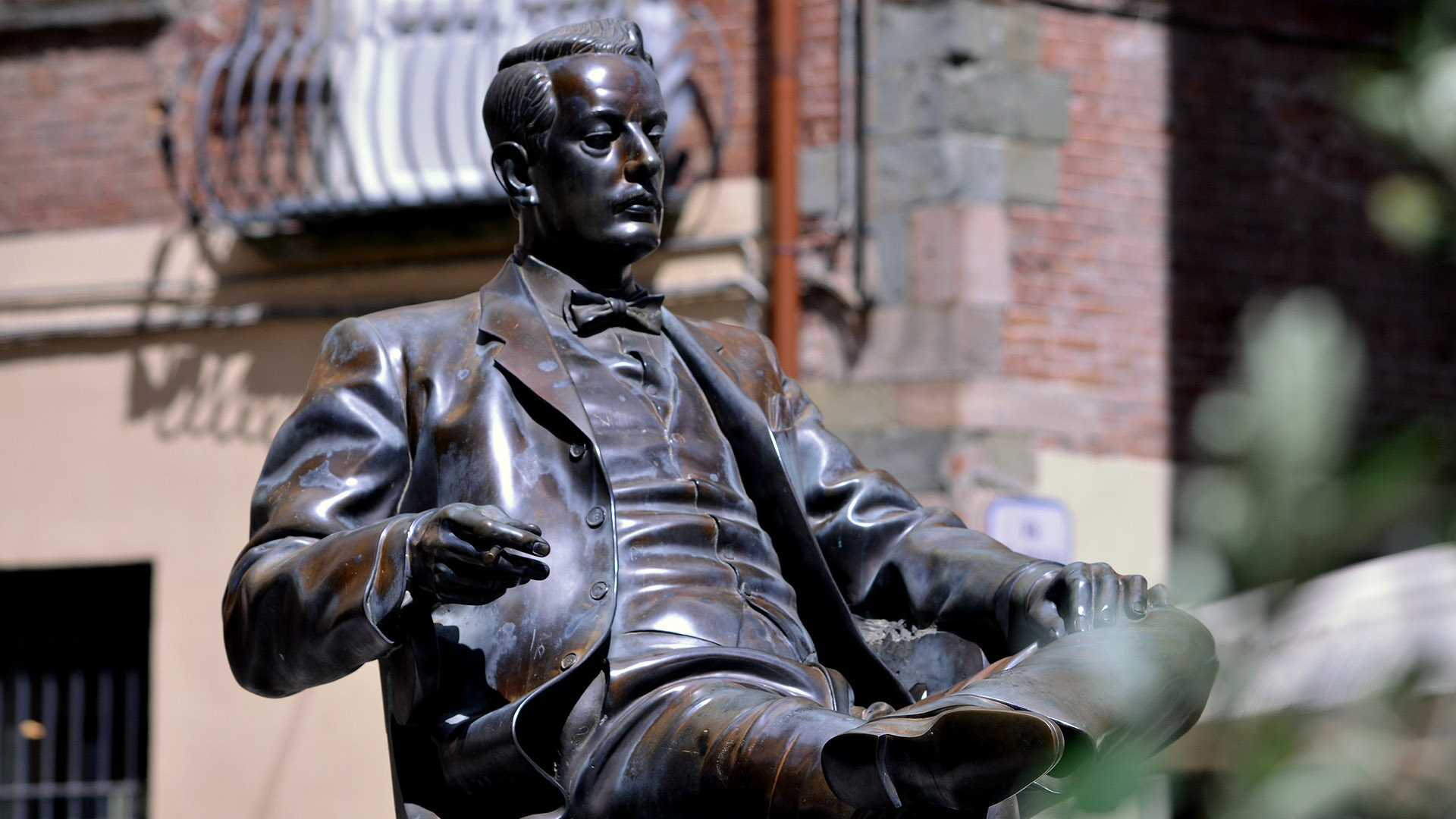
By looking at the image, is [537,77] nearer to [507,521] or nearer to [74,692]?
[507,521]

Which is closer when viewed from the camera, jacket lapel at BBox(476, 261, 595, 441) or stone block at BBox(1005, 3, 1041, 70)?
jacket lapel at BBox(476, 261, 595, 441)

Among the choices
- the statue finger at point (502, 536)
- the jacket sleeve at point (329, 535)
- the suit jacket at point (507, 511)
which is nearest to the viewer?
the statue finger at point (502, 536)

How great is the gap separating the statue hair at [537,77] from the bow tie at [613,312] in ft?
0.76

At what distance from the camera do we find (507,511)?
270 centimetres

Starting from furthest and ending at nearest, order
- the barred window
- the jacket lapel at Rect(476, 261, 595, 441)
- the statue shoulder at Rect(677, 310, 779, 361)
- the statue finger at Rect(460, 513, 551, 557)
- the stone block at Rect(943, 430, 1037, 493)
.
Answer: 1. the barred window
2. the stone block at Rect(943, 430, 1037, 493)
3. the statue shoulder at Rect(677, 310, 779, 361)
4. the jacket lapel at Rect(476, 261, 595, 441)
5. the statue finger at Rect(460, 513, 551, 557)

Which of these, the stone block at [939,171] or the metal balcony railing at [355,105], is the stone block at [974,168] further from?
the metal balcony railing at [355,105]

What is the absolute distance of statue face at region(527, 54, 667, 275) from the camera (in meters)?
2.89

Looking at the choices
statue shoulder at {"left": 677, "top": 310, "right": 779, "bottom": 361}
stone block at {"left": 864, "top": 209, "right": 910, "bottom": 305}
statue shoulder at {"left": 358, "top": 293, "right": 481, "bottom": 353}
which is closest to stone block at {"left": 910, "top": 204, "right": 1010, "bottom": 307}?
stone block at {"left": 864, "top": 209, "right": 910, "bottom": 305}

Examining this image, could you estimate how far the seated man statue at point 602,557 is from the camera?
7.68 ft

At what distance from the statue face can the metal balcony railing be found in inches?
179

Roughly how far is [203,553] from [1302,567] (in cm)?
764

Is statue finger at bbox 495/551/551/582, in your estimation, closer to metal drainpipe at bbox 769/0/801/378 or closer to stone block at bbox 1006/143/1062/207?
metal drainpipe at bbox 769/0/801/378

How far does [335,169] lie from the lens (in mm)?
8016

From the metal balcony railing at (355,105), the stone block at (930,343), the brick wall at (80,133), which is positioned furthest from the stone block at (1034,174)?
the brick wall at (80,133)
